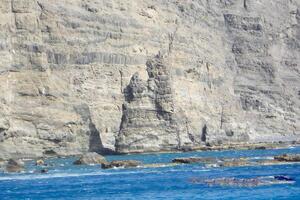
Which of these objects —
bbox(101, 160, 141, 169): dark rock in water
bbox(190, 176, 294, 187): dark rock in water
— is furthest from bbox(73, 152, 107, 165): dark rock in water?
bbox(190, 176, 294, 187): dark rock in water

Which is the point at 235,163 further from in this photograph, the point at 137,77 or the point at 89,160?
the point at 137,77

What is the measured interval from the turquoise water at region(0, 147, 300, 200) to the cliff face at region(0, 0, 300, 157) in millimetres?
18630

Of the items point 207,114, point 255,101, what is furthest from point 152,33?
point 255,101

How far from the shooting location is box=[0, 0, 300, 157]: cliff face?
109562mm

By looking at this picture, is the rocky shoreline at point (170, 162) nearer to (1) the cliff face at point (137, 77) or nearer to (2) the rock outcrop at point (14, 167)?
(2) the rock outcrop at point (14, 167)

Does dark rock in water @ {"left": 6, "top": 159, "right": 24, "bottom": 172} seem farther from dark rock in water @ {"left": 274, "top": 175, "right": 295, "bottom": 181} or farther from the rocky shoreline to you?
dark rock in water @ {"left": 274, "top": 175, "right": 295, "bottom": 181}

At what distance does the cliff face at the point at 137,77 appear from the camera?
109562 mm

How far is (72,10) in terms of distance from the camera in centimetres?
12875

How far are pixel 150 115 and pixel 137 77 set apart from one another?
15.2 feet

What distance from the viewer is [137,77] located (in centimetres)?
11512

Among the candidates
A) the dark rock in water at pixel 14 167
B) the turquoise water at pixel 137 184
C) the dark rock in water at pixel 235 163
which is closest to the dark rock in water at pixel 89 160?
the turquoise water at pixel 137 184

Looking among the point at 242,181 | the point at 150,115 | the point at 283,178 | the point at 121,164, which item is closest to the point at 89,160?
the point at 121,164

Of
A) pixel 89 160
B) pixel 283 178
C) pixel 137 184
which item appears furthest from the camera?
pixel 89 160

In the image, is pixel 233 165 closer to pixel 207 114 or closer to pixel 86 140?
pixel 86 140
